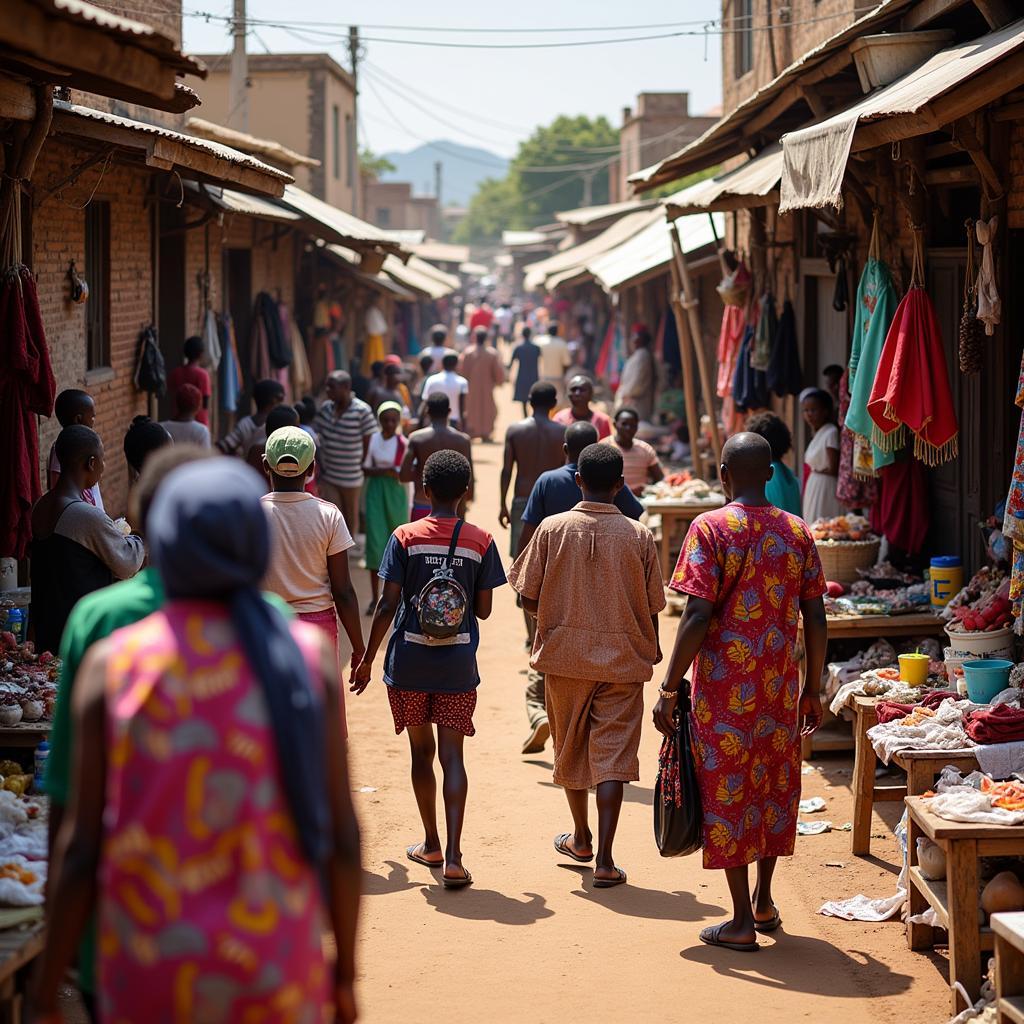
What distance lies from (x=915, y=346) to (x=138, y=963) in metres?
6.05

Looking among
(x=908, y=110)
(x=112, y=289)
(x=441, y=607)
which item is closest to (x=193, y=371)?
(x=112, y=289)

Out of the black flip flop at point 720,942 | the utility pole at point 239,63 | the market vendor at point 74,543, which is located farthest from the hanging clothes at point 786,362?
the utility pole at point 239,63

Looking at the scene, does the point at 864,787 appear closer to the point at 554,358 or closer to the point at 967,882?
the point at 967,882

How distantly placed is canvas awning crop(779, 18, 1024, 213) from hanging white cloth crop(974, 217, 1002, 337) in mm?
724

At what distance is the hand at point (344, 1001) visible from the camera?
299 cm

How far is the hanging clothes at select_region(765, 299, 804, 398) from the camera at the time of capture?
11953 mm

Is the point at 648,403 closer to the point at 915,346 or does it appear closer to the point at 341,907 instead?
the point at 915,346

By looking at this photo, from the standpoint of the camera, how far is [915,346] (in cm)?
780

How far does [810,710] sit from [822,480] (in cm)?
408

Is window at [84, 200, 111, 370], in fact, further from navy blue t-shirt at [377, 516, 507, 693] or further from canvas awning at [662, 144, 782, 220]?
navy blue t-shirt at [377, 516, 507, 693]

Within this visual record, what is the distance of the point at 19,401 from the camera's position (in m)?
7.30

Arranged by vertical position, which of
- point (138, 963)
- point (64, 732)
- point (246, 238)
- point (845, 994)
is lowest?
point (845, 994)

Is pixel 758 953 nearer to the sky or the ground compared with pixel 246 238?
nearer to the ground

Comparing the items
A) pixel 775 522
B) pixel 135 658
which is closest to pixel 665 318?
pixel 775 522
